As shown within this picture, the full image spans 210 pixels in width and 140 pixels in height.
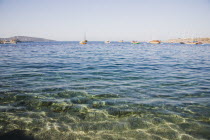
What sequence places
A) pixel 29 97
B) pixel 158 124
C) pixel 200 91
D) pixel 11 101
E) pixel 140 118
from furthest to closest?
pixel 200 91, pixel 29 97, pixel 11 101, pixel 140 118, pixel 158 124

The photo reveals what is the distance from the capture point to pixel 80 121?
507cm

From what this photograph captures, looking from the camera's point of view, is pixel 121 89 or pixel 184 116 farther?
pixel 121 89

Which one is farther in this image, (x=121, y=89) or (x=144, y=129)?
(x=121, y=89)

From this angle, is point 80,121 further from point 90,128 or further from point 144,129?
point 144,129

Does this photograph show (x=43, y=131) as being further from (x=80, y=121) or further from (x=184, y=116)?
(x=184, y=116)

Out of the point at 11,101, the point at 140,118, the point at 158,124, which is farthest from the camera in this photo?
the point at 11,101

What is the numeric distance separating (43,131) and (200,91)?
8.73 metres

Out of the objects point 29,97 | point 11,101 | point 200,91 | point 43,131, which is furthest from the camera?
point 200,91

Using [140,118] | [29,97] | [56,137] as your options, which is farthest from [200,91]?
[29,97]

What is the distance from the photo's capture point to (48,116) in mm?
5344

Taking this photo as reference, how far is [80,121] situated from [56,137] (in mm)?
1117

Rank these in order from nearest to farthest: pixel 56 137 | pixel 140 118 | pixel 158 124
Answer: pixel 56 137 → pixel 158 124 → pixel 140 118

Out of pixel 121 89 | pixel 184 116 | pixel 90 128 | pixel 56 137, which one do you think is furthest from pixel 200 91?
pixel 56 137

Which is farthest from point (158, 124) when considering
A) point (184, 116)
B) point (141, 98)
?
point (141, 98)
